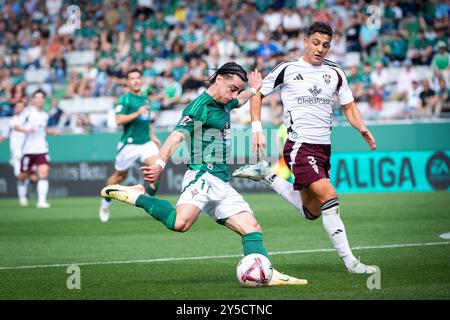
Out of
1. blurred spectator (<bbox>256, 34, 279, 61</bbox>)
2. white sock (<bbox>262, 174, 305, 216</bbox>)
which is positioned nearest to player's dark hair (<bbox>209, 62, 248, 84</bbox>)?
white sock (<bbox>262, 174, 305, 216</bbox>)

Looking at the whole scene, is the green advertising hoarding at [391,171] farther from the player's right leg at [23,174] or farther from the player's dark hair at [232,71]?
the player's dark hair at [232,71]

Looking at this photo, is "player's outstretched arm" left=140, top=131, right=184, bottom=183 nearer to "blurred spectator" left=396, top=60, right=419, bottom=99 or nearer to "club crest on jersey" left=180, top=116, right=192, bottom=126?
"club crest on jersey" left=180, top=116, right=192, bottom=126

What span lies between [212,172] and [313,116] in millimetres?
1517

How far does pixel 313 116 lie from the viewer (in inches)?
401

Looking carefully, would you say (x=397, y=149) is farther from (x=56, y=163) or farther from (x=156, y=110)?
(x=56, y=163)

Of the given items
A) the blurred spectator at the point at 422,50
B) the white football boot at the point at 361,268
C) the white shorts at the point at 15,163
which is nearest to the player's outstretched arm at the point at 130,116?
the white football boot at the point at 361,268

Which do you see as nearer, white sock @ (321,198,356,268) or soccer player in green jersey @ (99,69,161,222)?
white sock @ (321,198,356,268)

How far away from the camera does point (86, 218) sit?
18578 millimetres

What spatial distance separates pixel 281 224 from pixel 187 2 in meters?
17.4

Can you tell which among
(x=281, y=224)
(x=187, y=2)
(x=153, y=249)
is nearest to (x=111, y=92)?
(x=187, y=2)

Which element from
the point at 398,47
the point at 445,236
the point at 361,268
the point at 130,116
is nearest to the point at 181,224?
the point at 361,268

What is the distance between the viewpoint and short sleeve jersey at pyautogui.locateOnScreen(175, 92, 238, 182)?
918 centimetres

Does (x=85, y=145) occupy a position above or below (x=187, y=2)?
below

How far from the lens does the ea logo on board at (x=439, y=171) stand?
2316 centimetres
